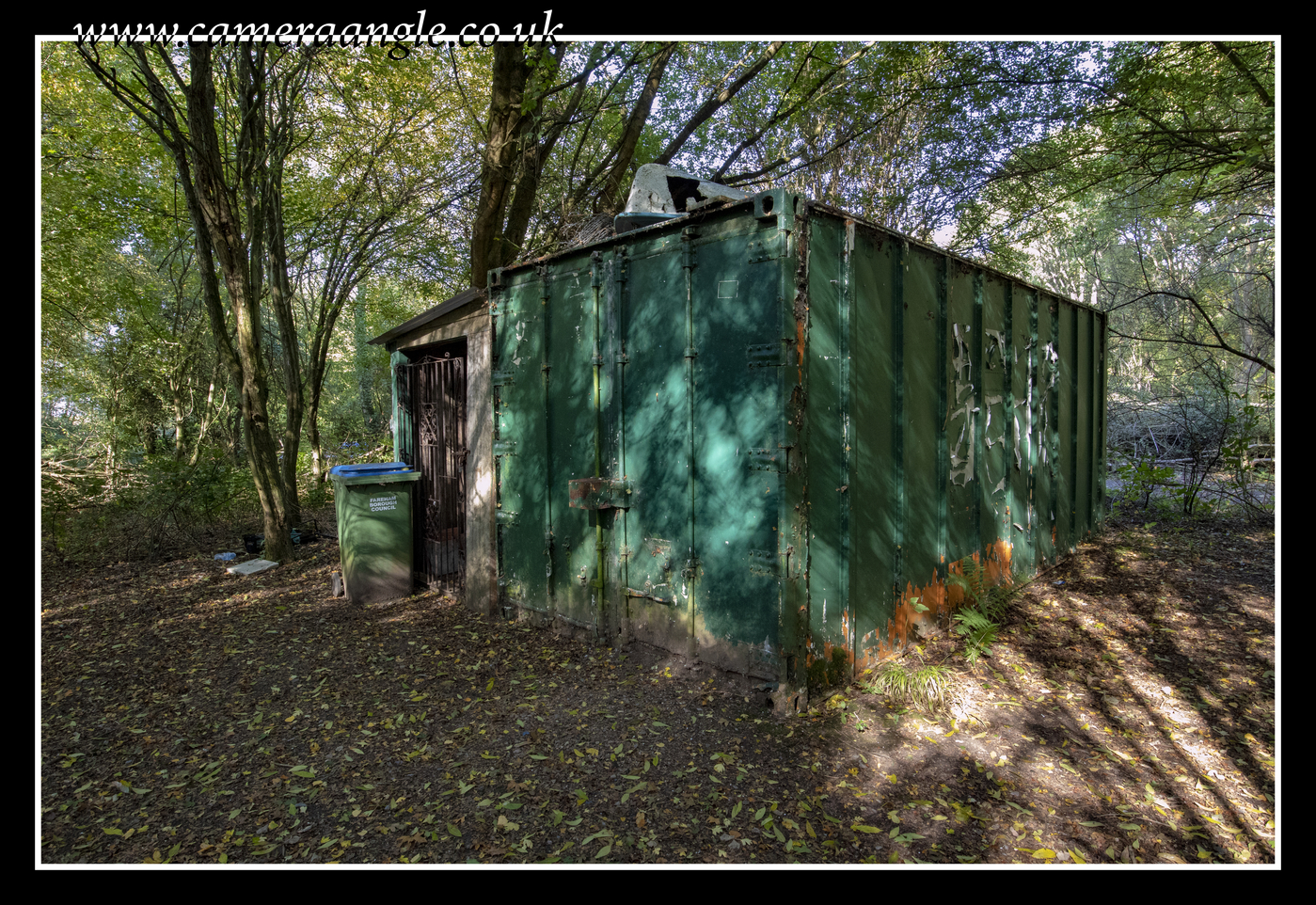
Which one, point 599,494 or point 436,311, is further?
point 436,311

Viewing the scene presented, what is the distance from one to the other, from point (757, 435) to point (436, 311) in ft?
13.1

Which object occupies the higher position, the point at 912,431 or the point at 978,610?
the point at 912,431

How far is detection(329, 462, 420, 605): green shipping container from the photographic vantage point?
5.78 meters

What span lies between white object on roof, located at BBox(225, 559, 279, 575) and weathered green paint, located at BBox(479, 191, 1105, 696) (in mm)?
3318

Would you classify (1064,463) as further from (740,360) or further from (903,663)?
(740,360)

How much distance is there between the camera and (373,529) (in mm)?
5840

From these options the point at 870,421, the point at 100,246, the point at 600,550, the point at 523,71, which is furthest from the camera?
the point at 100,246

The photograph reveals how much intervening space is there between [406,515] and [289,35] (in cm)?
386

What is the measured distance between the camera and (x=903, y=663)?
412cm

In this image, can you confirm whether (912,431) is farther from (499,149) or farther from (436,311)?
(499,149)

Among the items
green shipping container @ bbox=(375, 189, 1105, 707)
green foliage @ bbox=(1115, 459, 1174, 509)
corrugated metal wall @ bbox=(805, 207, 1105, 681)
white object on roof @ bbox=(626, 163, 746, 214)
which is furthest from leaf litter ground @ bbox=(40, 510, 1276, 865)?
green foliage @ bbox=(1115, 459, 1174, 509)

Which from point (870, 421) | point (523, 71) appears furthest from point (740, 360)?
point (523, 71)

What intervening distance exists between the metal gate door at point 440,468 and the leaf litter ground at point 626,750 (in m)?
1.17

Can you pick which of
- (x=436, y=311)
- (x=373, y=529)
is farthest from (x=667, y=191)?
(x=373, y=529)
